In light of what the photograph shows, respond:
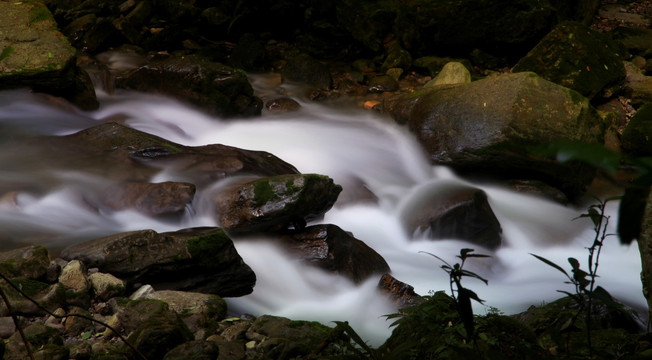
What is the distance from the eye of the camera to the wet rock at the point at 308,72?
10148 millimetres

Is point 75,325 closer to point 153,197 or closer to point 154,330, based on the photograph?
point 154,330

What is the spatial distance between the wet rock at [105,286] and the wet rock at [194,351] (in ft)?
3.68

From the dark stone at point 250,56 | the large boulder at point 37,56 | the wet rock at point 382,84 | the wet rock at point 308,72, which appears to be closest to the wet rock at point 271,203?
the large boulder at point 37,56

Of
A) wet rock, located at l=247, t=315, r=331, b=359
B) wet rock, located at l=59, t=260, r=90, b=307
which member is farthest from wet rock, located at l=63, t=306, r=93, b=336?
wet rock, located at l=247, t=315, r=331, b=359

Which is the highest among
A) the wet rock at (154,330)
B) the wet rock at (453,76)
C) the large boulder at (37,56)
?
the wet rock at (453,76)

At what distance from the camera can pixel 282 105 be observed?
9141mm

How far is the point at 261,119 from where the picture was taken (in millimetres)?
8547

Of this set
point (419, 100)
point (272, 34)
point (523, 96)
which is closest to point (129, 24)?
point (272, 34)

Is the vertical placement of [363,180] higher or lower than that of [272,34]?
lower

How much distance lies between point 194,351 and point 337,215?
3.53 m

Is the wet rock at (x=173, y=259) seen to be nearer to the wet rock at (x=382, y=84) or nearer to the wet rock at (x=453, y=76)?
the wet rock at (x=453, y=76)

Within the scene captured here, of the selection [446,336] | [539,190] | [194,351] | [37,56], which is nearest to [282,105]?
[37,56]

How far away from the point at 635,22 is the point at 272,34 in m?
7.71

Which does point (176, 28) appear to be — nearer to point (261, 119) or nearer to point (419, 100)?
point (261, 119)
